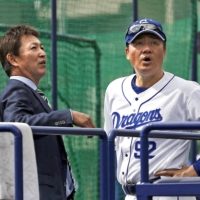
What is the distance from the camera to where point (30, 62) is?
5297mm

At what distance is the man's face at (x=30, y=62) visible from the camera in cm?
526

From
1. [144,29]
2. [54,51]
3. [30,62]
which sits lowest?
[54,51]

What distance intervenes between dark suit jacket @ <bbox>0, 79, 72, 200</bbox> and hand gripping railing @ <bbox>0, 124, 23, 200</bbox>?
1.36 ft

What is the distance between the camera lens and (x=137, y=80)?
5.43 metres

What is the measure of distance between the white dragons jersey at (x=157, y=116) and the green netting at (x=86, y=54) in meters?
2.82

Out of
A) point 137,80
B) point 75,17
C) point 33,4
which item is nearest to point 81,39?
point 75,17

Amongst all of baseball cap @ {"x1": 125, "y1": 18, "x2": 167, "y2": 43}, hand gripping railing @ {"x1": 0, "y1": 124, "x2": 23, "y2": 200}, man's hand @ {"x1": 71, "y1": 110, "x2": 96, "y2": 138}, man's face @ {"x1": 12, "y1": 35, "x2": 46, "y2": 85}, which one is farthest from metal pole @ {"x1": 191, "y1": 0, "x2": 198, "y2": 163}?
hand gripping railing @ {"x1": 0, "y1": 124, "x2": 23, "y2": 200}

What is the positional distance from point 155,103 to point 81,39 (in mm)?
3512

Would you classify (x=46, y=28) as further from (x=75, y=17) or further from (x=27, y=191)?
(x=27, y=191)

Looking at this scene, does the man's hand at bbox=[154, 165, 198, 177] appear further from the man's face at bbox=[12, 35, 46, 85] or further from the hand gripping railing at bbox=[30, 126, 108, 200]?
the man's face at bbox=[12, 35, 46, 85]

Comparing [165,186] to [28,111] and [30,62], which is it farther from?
[30,62]

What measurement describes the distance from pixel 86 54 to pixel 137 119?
12.2 feet

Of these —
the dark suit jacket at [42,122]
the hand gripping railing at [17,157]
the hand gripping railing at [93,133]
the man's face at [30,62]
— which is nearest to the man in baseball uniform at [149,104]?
the hand gripping railing at [93,133]

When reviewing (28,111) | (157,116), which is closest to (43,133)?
(28,111)
